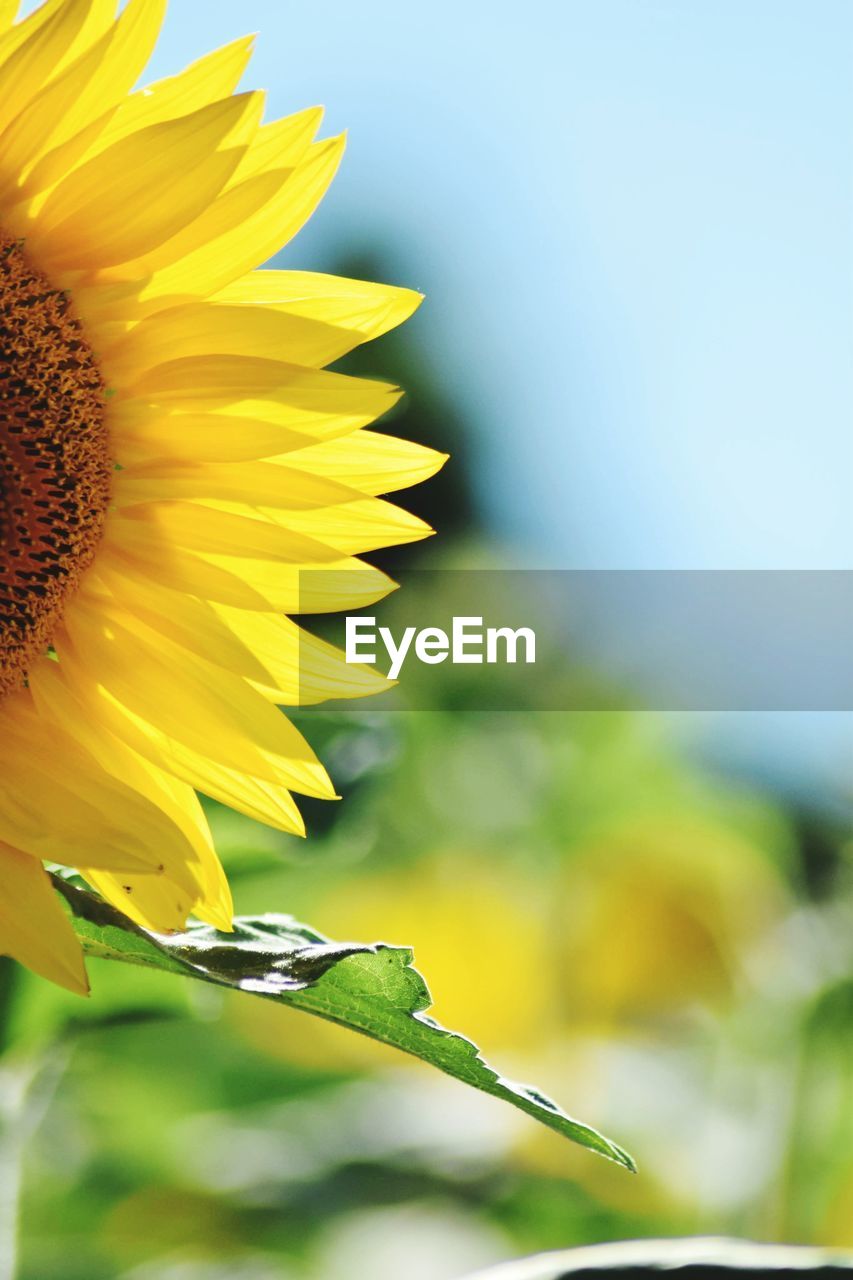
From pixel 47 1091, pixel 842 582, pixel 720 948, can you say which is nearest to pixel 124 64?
pixel 47 1091

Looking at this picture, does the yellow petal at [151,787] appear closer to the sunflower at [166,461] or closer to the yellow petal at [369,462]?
the sunflower at [166,461]

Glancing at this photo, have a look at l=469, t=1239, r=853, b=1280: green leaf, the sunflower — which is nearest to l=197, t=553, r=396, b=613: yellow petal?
the sunflower

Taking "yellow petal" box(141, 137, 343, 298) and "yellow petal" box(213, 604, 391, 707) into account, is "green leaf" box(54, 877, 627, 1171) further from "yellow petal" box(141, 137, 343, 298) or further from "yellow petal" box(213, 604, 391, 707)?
"yellow petal" box(141, 137, 343, 298)

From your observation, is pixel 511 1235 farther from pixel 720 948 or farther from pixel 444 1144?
pixel 720 948

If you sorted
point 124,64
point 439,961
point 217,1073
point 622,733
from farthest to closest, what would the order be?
point 622,733
point 439,961
point 217,1073
point 124,64

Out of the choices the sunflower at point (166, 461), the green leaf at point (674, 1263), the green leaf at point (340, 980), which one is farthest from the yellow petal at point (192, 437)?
the green leaf at point (674, 1263)

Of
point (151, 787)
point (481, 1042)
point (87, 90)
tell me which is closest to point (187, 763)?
point (151, 787)

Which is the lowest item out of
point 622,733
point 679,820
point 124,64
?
point 679,820
